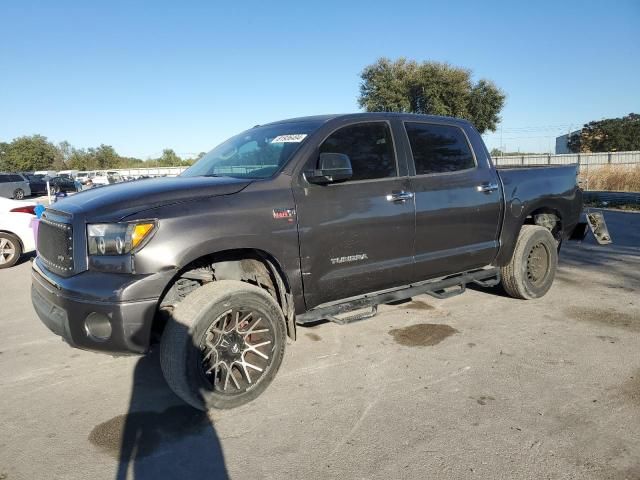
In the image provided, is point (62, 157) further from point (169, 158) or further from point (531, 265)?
point (531, 265)

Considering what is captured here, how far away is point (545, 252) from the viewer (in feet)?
18.1

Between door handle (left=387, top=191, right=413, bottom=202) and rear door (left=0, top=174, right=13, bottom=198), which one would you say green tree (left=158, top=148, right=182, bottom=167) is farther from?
door handle (left=387, top=191, right=413, bottom=202)

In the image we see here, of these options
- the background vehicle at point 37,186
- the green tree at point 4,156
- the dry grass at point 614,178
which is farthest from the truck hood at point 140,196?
the green tree at point 4,156

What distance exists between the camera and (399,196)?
4.00m

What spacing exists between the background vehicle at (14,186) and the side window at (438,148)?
2972 cm

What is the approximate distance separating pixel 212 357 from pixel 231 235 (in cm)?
82

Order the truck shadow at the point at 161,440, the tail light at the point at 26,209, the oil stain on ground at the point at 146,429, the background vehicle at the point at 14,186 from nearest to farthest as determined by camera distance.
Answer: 1. the truck shadow at the point at 161,440
2. the oil stain on ground at the point at 146,429
3. the tail light at the point at 26,209
4. the background vehicle at the point at 14,186

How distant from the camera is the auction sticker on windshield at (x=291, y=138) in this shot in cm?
377

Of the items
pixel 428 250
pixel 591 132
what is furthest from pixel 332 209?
pixel 591 132

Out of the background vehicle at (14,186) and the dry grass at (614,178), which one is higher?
the background vehicle at (14,186)

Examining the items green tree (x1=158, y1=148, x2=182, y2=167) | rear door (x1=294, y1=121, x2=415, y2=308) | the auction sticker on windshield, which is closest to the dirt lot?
rear door (x1=294, y1=121, x2=415, y2=308)

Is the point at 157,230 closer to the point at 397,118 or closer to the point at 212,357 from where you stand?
the point at 212,357

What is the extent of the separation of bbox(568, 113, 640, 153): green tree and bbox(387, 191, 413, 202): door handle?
62544mm

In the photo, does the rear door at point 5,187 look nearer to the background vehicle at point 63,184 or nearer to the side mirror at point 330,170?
the background vehicle at point 63,184
